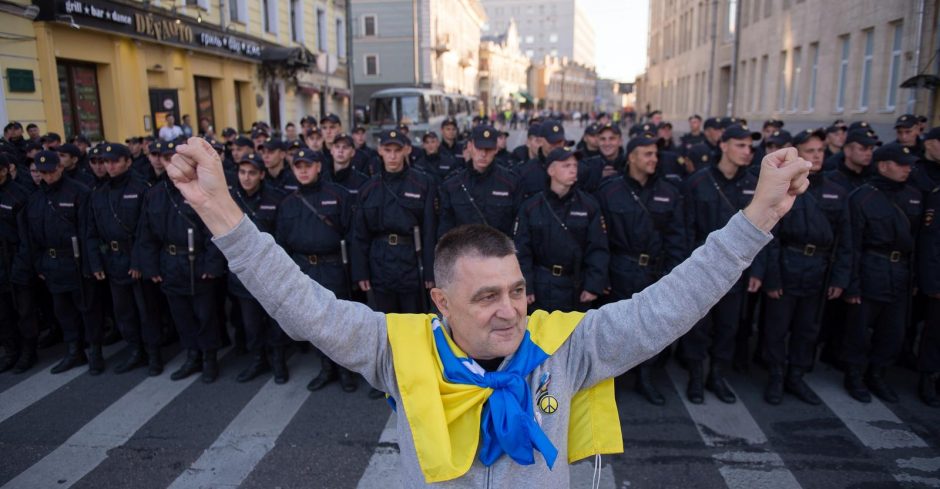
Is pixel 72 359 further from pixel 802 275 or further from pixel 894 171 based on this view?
pixel 894 171

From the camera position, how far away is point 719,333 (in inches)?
227

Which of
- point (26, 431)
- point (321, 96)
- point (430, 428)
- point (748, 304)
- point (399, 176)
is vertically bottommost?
point (26, 431)

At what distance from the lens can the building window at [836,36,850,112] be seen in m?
18.4

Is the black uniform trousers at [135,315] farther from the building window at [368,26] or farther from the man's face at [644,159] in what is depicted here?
the building window at [368,26]

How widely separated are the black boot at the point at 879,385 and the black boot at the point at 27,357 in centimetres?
849

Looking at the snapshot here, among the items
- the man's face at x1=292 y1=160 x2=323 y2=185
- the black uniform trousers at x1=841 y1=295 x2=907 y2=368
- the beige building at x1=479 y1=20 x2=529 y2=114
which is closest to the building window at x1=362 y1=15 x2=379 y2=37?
the beige building at x1=479 y1=20 x2=529 y2=114

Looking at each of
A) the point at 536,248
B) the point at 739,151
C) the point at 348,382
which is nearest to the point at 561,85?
the point at 739,151

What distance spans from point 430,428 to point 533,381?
15.5 inches

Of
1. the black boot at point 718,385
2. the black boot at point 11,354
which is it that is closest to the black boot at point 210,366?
the black boot at point 11,354

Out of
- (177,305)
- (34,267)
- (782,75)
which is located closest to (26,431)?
(177,305)

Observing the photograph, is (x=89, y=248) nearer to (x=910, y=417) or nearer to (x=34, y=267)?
(x=34, y=267)

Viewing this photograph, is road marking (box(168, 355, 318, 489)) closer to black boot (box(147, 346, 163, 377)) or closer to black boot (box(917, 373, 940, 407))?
black boot (box(147, 346, 163, 377))

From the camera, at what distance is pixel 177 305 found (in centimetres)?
635

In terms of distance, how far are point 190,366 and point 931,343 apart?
23.3 ft
